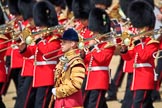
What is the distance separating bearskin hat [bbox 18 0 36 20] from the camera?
30.0 ft

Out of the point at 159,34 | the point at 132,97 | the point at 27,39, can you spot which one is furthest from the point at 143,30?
the point at 27,39

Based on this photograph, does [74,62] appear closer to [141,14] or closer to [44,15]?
[141,14]

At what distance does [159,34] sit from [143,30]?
0.58ft

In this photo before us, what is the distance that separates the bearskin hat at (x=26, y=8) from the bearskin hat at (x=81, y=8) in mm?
547

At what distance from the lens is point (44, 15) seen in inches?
331

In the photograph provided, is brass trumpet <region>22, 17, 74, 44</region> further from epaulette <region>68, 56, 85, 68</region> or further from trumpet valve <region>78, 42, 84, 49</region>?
epaulette <region>68, 56, 85, 68</region>

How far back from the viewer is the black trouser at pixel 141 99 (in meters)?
7.64

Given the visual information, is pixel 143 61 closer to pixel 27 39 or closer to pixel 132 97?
pixel 132 97

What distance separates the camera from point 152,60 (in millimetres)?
7688

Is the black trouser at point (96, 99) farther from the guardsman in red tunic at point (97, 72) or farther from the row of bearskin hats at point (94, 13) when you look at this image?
the row of bearskin hats at point (94, 13)

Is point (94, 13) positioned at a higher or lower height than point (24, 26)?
higher

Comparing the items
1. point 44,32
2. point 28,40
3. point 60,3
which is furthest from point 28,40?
point 60,3

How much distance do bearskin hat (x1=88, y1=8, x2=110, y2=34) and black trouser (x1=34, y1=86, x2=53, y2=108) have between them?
832 mm

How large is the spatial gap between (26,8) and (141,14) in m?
1.92
